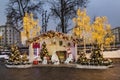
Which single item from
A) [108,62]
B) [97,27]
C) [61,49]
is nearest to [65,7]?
[97,27]

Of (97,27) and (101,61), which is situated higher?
(97,27)

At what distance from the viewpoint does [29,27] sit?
150 feet

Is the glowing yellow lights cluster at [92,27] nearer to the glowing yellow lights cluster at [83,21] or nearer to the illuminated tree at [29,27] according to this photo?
the glowing yellow lights cluster at [83,21]

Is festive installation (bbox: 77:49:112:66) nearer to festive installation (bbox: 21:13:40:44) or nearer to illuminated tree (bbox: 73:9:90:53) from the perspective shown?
illuminated tree (bbox: 73:9:90:53)

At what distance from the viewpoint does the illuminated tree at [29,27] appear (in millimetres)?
45450

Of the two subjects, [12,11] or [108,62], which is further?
[12,11]

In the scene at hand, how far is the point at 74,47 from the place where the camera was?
3338 cm

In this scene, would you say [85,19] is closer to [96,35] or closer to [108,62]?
[96,35]

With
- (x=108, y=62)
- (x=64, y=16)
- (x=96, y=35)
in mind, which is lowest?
(x=108, y=62)

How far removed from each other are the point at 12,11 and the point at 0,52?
6482 mm

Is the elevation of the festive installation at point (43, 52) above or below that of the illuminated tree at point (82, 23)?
below

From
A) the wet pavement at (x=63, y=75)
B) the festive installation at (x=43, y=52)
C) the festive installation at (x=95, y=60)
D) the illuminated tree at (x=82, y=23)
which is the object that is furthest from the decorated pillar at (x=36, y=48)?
the wet pavement at (x=63, y=75)

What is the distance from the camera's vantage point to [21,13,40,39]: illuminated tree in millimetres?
45450

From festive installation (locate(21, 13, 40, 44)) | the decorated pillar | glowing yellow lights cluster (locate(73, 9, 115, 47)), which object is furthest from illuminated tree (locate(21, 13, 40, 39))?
the decorated pillar
